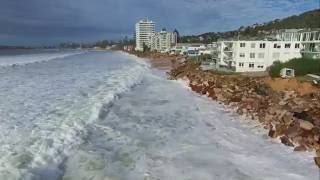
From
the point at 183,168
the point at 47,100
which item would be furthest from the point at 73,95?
the point at 183,168

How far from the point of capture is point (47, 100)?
26.5 m

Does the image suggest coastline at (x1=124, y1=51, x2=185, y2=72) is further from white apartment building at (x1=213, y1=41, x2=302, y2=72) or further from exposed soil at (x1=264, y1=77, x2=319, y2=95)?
exposed soil at (x1=264, y1=77, x2=319, y2=95)

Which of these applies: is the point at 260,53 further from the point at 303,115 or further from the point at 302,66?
the point at 303,115

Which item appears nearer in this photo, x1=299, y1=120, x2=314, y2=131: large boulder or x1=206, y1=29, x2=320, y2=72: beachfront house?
x1=299, y1=120, x2=314, y2=131: large boulder

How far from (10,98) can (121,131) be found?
1275 cm

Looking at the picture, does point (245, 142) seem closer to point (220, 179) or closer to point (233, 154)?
point (233, 154)

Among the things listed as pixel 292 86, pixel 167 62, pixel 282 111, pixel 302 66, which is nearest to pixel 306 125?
pixel 282 111

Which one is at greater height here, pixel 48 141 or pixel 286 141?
pixel 48 141

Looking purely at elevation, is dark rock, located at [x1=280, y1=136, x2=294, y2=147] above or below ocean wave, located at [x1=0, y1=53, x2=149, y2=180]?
below

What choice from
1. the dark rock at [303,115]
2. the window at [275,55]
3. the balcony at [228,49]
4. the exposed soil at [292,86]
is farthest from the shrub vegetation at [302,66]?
the dark rock at [303,115]

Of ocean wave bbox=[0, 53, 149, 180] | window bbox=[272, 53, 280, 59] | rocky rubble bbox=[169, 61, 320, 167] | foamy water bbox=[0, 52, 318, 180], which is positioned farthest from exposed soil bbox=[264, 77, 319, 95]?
window bbox=[272, 53, 280, 59]

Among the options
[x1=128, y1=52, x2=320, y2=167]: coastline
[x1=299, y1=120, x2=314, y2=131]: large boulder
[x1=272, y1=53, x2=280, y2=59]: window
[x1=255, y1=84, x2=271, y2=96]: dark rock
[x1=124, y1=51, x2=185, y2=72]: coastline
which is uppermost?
[x1=272, y1=53, x2=280, y2=59]: window

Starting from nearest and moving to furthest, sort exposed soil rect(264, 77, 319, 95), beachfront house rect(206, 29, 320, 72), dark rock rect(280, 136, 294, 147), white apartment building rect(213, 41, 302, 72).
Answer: dark rock rect(280, 136, 294, 147) < exposed soil rect(264, 77, 319, 95) < beachfront house rect(206, 29, 320, 72) < white apartment building rect(213, 41, 302, 72)

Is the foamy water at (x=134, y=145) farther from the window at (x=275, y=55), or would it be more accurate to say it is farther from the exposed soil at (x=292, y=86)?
the window at (x=275, y=55)
